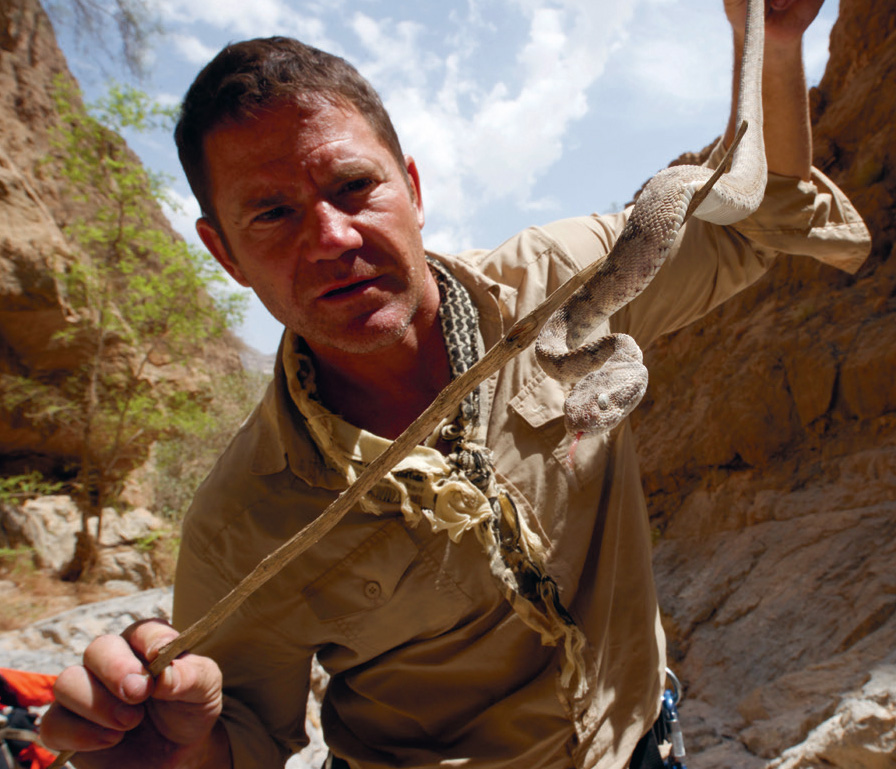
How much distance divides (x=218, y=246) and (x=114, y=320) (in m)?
10.9

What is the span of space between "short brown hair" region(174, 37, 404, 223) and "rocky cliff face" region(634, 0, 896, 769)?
3533 mm

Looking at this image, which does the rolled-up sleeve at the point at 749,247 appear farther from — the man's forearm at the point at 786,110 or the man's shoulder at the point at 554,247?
the man's shoulder at the point at 554,247

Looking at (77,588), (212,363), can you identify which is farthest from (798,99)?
(212,363)

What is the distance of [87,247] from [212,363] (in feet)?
35.0

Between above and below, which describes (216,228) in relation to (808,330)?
above

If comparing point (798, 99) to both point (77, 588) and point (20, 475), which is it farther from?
point (20, 475)

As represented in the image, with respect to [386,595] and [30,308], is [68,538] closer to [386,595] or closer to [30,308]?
[30,308]

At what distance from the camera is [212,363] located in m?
25.0

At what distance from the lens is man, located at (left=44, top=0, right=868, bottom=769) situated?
212 centimetres

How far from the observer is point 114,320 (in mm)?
11805

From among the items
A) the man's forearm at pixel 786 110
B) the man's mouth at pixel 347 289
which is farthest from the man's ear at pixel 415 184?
the man's forearm at pixel 786 110

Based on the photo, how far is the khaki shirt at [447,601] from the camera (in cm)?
219

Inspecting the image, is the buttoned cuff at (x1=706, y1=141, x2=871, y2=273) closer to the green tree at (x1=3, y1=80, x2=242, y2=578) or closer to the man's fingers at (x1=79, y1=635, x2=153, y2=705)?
the man's fingers at (x1=79, y1=635, x2=153, y2=705)

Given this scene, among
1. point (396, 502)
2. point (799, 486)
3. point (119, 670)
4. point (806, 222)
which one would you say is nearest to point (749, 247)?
point (806, 222)
